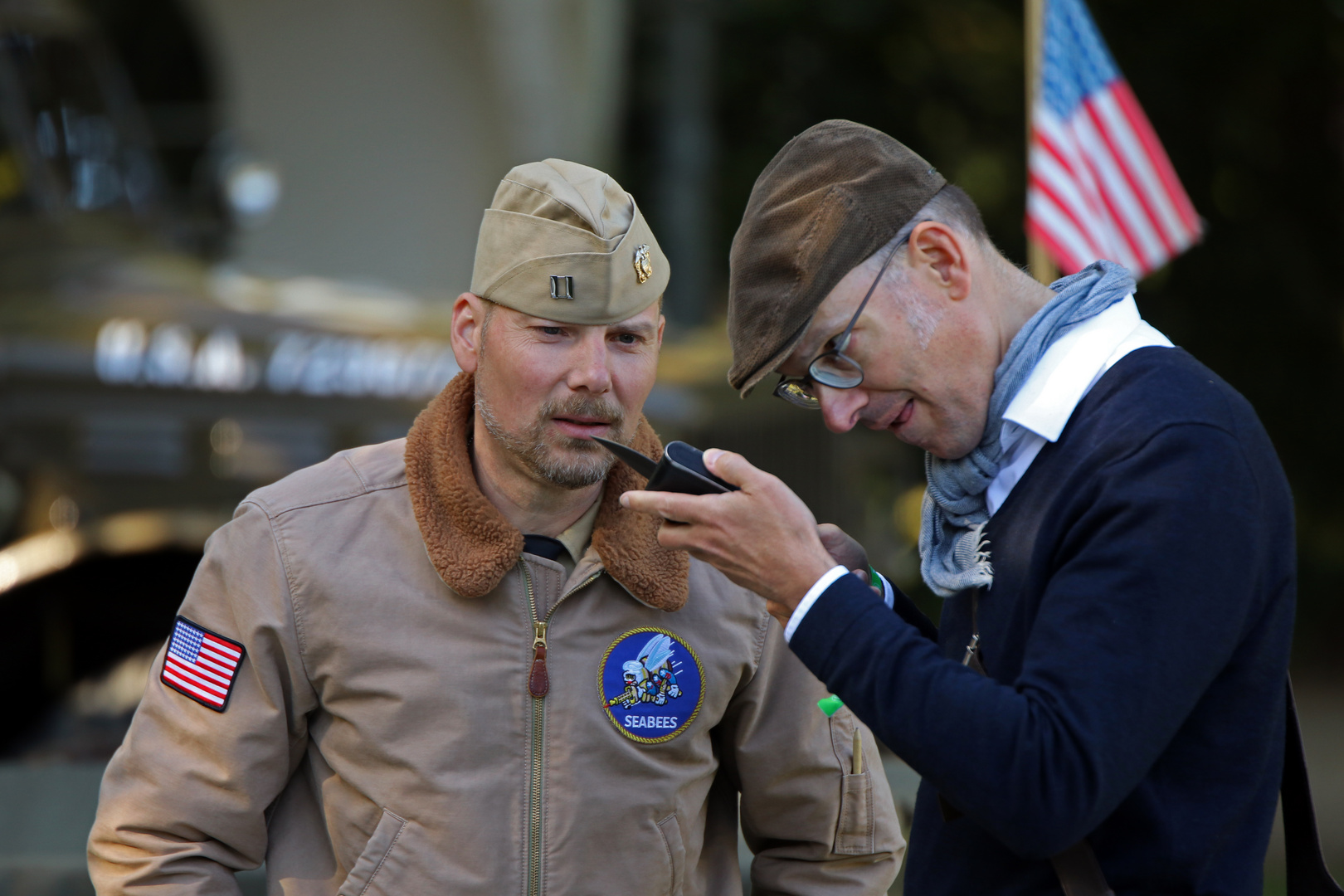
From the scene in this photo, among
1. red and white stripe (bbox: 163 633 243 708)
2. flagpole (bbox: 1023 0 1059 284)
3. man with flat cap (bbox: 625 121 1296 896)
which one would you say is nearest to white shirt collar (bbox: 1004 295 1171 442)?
man with flat cap (bbox: 625 121 1296 896)

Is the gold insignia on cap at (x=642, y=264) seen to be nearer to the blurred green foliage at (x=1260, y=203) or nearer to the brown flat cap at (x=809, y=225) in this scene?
the brown flat cap at (x=809, y=225)

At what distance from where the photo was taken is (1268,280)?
11133 millimetres

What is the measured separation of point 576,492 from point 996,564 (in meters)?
0.72

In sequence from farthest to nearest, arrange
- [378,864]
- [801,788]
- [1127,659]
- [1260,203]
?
[1260,203] → [801,788] → [378,864] → [1127,659]

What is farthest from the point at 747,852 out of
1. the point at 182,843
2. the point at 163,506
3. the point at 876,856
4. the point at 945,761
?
the point at 163,506

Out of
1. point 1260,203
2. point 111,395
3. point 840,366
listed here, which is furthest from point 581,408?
point 1260,203

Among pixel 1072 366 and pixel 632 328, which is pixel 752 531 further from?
pixel 632 328

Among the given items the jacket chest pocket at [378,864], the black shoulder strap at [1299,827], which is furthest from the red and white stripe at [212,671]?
the black shoulder strap at [1299,827]

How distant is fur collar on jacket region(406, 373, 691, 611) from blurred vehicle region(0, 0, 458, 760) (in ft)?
A: 9.74

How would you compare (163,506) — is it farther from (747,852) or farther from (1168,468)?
(1168,468)

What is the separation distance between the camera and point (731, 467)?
1.72 meters

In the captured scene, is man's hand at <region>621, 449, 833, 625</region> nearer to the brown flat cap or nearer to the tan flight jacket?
the brown flat cap

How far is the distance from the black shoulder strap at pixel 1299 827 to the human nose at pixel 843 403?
61 cm

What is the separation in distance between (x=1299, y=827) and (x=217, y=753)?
1420mm
